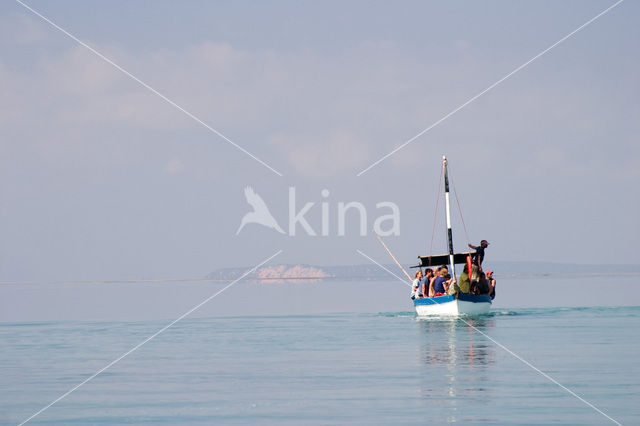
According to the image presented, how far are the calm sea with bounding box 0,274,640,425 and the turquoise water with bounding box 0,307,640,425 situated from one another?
0.05 meters

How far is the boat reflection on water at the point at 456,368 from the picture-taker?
22.1 metres

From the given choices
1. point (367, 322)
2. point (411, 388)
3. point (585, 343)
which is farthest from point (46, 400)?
point (367, 322)

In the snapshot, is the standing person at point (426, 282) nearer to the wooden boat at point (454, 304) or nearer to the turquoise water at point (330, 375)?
the wooden boat at point (454, 304)

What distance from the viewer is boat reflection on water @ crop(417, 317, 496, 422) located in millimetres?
22062

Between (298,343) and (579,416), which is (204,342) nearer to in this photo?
(298,343)

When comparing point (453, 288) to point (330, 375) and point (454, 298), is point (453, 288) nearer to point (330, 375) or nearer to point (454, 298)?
point (454, 298)

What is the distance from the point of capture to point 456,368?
28.6m

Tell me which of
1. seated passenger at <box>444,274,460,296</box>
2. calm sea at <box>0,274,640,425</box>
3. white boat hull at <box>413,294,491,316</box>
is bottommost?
calm sea at <box>0,274,640,425</box>

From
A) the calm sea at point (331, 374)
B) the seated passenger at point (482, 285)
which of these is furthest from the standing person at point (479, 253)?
the calm sea at point (331, 374)

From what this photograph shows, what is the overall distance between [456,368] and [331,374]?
12.4 feet

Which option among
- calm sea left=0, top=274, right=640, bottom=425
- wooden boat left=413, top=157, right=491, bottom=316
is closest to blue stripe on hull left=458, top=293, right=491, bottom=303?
wooden boat left=413, top=157, right=491, bottom=316

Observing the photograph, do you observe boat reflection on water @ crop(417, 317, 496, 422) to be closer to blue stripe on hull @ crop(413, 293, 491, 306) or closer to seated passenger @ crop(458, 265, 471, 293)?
blue stripe on hull @ crop(413, 293, 491, 306)

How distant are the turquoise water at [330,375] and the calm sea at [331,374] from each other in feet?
0.15

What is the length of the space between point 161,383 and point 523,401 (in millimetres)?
10236
